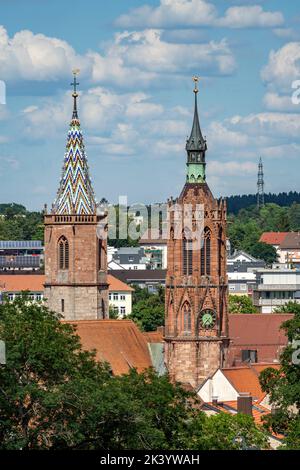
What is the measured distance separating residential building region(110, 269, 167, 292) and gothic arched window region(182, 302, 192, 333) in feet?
287

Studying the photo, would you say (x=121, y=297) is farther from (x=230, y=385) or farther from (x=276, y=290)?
(x=230, y=385)

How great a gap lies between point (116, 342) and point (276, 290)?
222ft

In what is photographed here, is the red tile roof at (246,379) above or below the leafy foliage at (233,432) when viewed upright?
above

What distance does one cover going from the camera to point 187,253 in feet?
315

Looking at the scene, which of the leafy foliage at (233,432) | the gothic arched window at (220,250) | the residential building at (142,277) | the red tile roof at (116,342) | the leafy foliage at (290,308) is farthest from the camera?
the residential building at (142,277)

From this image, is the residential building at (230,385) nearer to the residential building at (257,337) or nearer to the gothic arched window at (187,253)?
the gothic arched window at (187,253)

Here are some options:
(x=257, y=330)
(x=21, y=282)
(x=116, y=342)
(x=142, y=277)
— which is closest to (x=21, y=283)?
(x=21, y=282)

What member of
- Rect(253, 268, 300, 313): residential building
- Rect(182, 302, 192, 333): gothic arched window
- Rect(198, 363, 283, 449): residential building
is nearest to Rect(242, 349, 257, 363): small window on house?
Rect(198, 363, 283, 449): residential building

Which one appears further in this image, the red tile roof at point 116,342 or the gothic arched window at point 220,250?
the gothic arched window at point 220,250

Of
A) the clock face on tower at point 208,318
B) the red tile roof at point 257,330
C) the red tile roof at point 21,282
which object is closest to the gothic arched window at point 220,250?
the clock face on tower at point 208,318

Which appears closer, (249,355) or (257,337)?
(249,355)

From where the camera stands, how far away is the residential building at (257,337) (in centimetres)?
11206

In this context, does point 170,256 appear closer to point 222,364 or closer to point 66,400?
point 222,364

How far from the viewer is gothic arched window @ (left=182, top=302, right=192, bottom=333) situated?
9631 cm
